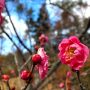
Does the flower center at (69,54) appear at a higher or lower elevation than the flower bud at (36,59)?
lower

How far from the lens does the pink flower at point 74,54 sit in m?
1.85

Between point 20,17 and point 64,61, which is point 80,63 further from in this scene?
point 20,17

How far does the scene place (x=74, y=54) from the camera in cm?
188

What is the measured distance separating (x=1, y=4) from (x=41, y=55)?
0.52m

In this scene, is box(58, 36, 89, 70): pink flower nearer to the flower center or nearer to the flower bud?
the flower center

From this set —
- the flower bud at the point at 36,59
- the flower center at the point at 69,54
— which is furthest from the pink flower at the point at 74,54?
the flower bud at the point at 36,59

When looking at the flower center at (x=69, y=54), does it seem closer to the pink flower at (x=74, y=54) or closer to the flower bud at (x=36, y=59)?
the pink flower at (x=74, y=54)

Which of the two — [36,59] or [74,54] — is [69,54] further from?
[36,59]

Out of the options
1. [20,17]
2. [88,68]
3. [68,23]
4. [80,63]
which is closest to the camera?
[80,63]

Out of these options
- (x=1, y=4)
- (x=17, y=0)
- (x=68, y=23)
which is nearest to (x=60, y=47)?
(x=1, y=4)

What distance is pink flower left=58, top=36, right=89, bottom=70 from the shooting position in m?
1.85

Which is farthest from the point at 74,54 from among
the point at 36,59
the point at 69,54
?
the point at 36,59

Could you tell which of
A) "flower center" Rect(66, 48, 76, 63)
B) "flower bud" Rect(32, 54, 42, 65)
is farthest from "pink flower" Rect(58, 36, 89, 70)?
"flower bud" Rect(32, 54, 42, 65)

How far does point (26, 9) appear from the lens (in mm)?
7336
